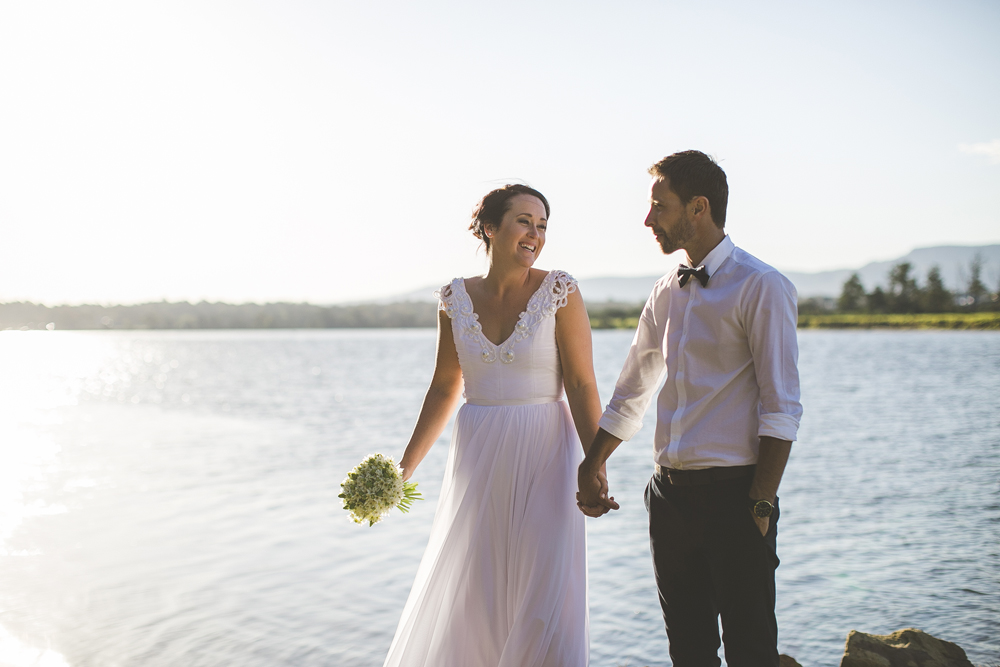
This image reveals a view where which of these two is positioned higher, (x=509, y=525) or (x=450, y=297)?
(x=450, y=297)

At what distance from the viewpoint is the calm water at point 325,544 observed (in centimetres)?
541

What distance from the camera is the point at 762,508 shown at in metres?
2.49

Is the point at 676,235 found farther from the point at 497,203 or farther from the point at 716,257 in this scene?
the point at 497,203

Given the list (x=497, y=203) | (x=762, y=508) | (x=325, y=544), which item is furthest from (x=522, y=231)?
(x=325, y=544)

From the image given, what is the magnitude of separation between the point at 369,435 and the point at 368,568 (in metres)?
9.01

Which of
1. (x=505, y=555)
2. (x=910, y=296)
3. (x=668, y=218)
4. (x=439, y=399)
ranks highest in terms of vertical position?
(x=910, y=296)

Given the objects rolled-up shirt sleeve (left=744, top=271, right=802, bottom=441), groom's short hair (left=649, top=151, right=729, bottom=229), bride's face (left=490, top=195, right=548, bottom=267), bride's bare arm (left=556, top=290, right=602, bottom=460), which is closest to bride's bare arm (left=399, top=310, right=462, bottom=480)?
bride's face (left=490, top=195, right=548, bottom=267)

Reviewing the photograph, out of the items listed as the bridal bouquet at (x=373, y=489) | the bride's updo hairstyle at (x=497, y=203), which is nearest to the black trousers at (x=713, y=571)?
the bridal bouquet at (x=373, y=489)

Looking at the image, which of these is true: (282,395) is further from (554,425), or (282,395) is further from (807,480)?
(554,425)

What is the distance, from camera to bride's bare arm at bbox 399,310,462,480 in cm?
376

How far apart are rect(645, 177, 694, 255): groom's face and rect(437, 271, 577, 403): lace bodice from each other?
0.75 metres

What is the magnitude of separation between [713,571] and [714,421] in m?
0.50

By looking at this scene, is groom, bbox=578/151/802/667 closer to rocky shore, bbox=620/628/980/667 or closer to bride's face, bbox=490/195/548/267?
bride's face, bbox=490/195/548/267

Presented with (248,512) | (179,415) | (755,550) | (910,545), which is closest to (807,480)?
(910,545)
